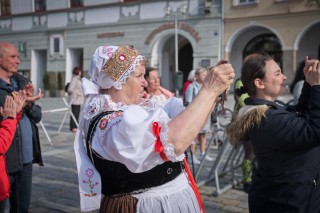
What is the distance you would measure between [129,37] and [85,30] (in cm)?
345

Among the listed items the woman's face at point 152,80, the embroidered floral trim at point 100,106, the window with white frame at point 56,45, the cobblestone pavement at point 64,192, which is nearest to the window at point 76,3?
the window with white frame at point 56,45

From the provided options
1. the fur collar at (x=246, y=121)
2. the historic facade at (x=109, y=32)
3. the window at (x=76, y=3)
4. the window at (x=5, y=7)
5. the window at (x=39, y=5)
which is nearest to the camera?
the fur collar at (x=246, y=121)

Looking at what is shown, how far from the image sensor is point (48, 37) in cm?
2684

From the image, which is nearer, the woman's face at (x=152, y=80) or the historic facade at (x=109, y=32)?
the woman's face at (x=152, y=80)

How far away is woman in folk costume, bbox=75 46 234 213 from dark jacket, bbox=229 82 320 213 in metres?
0.49

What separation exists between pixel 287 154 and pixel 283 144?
3.7 inches

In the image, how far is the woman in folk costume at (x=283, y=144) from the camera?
2.17m

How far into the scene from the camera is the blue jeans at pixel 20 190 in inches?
141

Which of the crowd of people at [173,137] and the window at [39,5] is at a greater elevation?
the window at [39,5]

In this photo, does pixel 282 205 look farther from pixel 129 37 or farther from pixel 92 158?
pixel 129 37

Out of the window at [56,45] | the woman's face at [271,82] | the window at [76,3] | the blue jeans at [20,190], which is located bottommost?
the blue jeans at [20,190]

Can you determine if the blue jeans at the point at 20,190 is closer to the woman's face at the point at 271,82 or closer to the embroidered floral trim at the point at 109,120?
the embroidered floral trim at the point at 109,120

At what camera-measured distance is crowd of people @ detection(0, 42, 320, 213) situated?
5.46ft

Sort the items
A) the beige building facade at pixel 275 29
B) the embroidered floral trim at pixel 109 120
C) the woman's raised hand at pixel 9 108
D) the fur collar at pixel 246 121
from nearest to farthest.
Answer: the embroidered floral trim at pixel 109 120 → the fur collar at pixel 246 121 → the woman's raised hand at pixel 9 108 → the beige building facade at pixel 275 29
